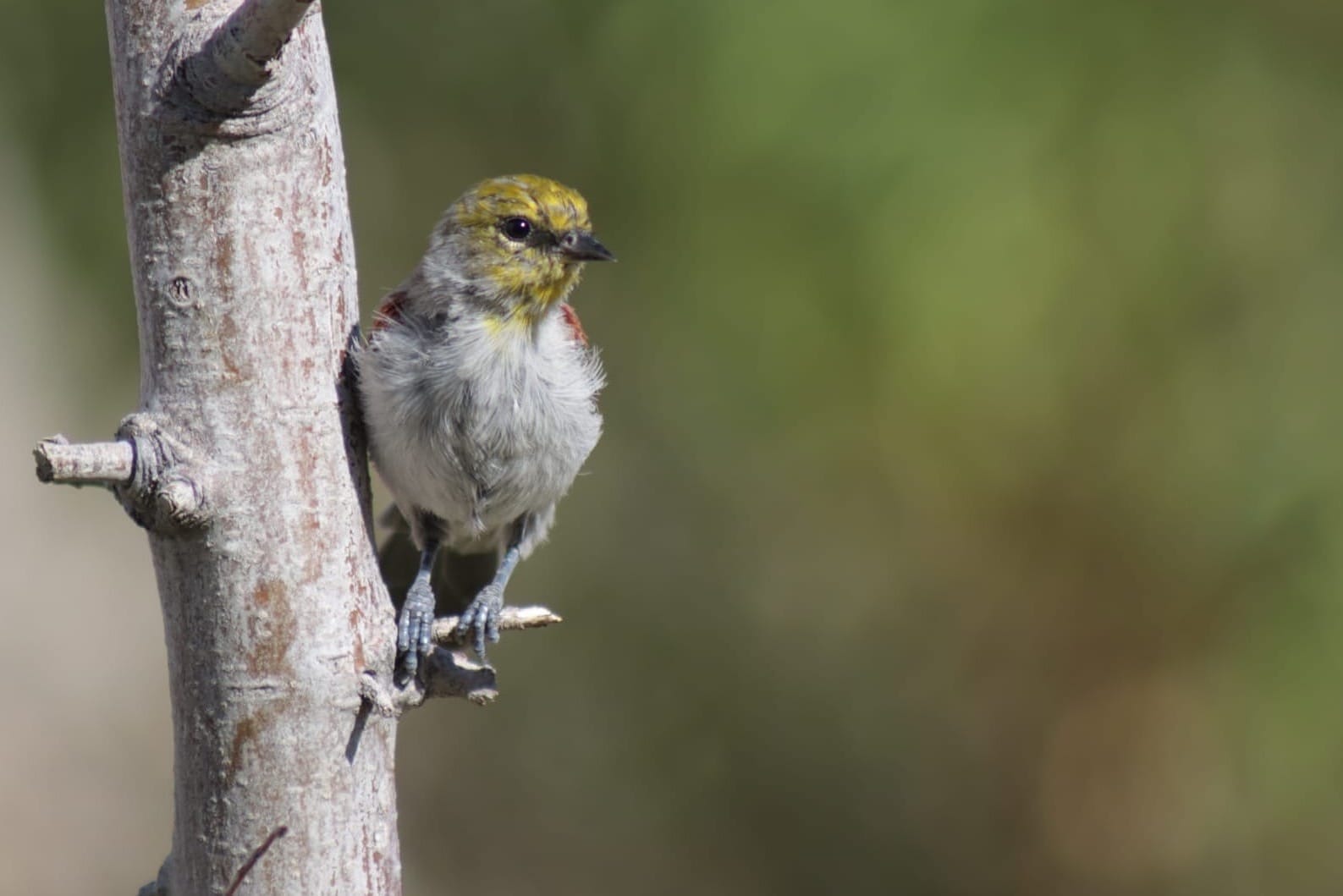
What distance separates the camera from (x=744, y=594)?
607 centimetres

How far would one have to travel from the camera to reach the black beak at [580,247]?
378 centimetres

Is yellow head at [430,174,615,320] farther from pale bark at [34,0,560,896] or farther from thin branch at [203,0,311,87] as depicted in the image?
thin branch at [203,0,311,87]

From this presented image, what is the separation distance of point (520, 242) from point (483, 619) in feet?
3.57

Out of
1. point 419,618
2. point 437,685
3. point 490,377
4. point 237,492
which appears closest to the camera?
point 237,492

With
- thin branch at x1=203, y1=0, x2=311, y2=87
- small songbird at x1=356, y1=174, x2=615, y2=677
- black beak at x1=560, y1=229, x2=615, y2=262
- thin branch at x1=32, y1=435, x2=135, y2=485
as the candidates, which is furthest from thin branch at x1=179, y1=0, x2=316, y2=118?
black beak at x1=560, y1=229, x2=615, y2=262

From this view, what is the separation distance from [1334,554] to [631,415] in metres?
3.01

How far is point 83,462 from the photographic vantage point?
2174 millimetres

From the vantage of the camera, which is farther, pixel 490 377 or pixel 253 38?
pixel 490 377

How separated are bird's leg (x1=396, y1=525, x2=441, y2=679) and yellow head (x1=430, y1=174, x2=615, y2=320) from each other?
0.75 metres

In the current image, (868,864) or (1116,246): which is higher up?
(1116,246)

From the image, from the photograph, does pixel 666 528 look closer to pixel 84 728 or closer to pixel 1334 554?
pixel 1334 554

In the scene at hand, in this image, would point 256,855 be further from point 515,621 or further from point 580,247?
point 580,247

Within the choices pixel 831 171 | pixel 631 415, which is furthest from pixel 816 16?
pixel 631 415

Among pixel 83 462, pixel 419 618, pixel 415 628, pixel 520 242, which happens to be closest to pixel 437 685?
pixel 415 628
